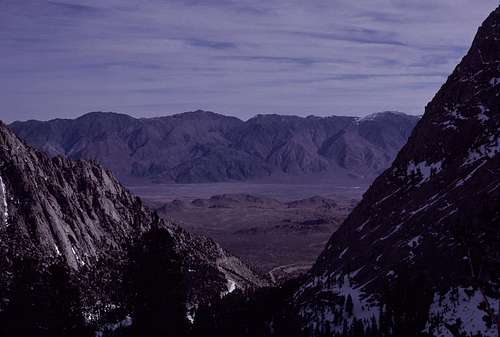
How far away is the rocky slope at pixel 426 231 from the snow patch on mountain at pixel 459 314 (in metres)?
0.13

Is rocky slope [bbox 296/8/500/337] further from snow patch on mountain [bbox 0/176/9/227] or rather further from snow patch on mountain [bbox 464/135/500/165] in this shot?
snow patch on mountain [bbox 0/176/9/227]

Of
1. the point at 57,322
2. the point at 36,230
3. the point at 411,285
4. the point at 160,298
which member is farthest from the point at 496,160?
the point at 36,230

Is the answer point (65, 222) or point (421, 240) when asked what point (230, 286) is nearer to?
point (65, 222)

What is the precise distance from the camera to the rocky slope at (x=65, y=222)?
149 m

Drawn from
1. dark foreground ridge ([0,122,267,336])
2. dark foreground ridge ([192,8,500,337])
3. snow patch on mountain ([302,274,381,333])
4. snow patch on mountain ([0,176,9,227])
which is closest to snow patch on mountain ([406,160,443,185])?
dark foreground ridge ([192,8,500,337])

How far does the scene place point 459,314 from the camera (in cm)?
7469

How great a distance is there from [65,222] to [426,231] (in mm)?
102721

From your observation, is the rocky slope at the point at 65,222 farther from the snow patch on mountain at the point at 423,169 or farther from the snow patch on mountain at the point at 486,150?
the snow patch on mountain at the point at 486,150

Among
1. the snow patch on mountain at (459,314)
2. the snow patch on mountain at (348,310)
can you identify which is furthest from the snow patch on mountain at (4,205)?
the snow patch on mountain at (459,314)

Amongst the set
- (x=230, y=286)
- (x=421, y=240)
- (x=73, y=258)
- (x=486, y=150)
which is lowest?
(x=230, y=286)

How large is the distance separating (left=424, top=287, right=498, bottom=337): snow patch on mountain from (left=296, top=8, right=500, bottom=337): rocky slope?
129mm

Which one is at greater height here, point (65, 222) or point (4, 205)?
point (4, 205)

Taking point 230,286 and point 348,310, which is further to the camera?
point 230,286

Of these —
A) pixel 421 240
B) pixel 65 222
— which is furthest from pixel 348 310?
pixel 65 222
